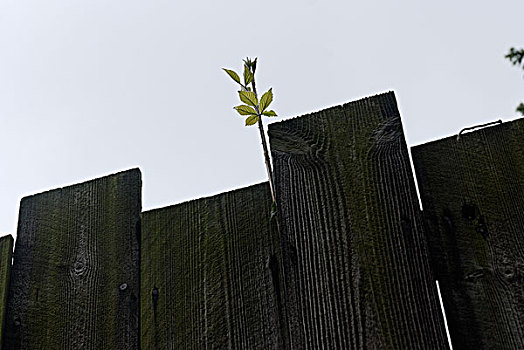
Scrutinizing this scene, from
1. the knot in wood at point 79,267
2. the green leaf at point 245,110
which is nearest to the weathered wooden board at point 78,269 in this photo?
the knot in wood at point 79,267

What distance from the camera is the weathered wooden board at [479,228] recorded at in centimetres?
150

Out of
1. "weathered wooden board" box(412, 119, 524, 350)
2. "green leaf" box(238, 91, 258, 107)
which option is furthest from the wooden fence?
"green leaf" box(238, 91, 258, 107)

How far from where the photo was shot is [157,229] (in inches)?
75.0

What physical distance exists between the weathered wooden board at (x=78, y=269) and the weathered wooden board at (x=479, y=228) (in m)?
0.83

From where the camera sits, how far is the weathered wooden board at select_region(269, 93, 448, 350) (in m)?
1.50

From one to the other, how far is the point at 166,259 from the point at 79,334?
1.03 ft

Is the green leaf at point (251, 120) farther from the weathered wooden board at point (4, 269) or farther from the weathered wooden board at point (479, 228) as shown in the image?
the weathered wooden board at point (4, 269)

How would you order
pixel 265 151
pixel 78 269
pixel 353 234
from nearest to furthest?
pixel 353 234 < pixel 265 151 < pixel 78 269

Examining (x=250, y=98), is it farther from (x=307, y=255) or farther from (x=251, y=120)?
(x=307, y=255)

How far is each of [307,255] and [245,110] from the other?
42cm

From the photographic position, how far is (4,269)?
1954 mm

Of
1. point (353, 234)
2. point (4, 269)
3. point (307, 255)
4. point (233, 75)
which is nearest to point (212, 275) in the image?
point (307, 255)

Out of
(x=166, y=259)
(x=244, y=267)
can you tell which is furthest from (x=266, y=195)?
(x=166, y=259)

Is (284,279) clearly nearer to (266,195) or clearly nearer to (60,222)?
(266,195)
